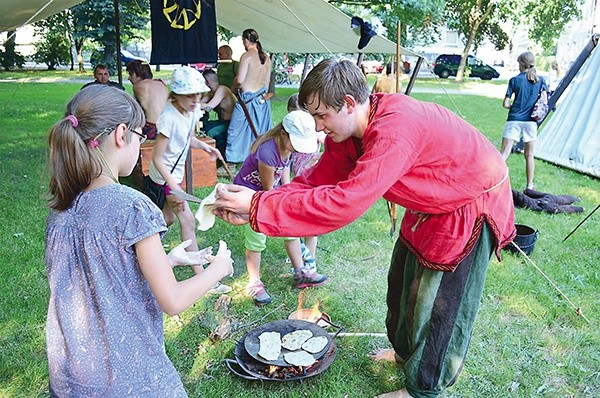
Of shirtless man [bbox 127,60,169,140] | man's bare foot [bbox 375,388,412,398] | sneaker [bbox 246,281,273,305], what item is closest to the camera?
man's bare foot [bbox 375,388,412,398]

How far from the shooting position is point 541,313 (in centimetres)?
361

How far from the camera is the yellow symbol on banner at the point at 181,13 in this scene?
5.78m

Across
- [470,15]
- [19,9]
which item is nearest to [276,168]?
[19,9]

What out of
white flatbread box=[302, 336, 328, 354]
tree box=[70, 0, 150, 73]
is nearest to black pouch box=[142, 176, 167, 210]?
white flatbread box=[302, 336, 328, 354]

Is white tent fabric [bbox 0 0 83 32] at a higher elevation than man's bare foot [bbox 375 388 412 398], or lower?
higher

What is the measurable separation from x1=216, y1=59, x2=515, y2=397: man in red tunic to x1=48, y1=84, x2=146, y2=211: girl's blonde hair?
480mm

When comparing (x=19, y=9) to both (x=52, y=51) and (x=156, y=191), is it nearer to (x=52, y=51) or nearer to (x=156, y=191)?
(x=156, y=191)

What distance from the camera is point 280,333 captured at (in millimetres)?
3020

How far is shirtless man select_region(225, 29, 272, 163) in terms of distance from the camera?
23.4ft

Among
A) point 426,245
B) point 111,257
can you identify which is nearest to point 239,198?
point 111,257

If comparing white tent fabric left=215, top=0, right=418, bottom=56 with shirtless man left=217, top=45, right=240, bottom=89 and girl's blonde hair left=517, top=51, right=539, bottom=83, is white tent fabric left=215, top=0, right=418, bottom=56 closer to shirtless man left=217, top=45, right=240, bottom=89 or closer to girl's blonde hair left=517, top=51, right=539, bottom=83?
shirtless man left=217, top=45, right=240, bottom=89

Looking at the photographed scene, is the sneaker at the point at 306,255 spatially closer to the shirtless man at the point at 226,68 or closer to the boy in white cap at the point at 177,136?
the boy in white cap at the point at 177,136

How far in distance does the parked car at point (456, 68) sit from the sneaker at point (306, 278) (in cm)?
2658

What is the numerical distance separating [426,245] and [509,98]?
17.3 ft
